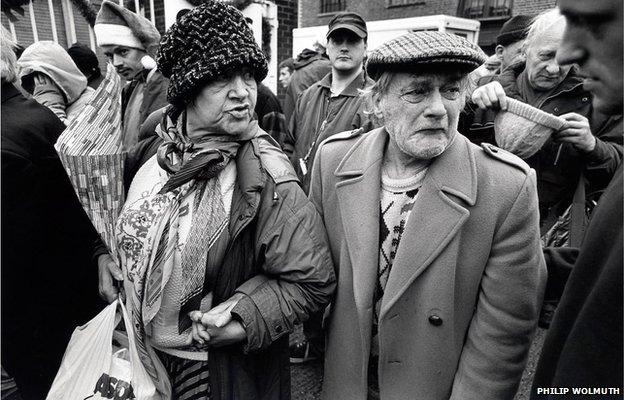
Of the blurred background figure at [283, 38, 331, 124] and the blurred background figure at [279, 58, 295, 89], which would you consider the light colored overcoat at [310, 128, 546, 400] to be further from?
the blurred background figure at [279, 58, 295, 89]

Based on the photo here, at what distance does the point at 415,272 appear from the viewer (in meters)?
1.44

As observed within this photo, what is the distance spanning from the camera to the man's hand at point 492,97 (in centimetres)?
186

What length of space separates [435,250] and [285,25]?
4.76 m

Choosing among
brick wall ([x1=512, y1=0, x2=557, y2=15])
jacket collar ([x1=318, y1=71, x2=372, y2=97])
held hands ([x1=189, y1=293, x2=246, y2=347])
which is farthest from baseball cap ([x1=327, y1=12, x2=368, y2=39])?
brick wall ([x1=512, y1=0, x2=557, y2=15])

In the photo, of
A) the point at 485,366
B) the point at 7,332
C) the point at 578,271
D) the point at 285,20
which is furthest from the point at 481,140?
the point at 285,20

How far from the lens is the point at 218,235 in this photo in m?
1.46

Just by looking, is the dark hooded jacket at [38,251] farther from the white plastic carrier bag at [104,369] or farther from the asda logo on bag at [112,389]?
the asda logo on bag at [112,389]

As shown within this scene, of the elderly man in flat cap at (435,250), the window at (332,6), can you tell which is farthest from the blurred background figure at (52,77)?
the window at (332,6)

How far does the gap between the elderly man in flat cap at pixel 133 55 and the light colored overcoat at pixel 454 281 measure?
2.21 m

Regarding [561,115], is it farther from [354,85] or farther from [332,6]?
[332,6]

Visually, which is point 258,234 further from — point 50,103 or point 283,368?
point 50,103

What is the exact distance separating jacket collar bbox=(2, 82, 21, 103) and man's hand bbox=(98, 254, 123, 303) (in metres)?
0.84

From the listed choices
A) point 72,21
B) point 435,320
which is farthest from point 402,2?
point 435,320

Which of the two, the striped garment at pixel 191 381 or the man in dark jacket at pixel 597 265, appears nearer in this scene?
the man in dark jacket at pixel 597 265
